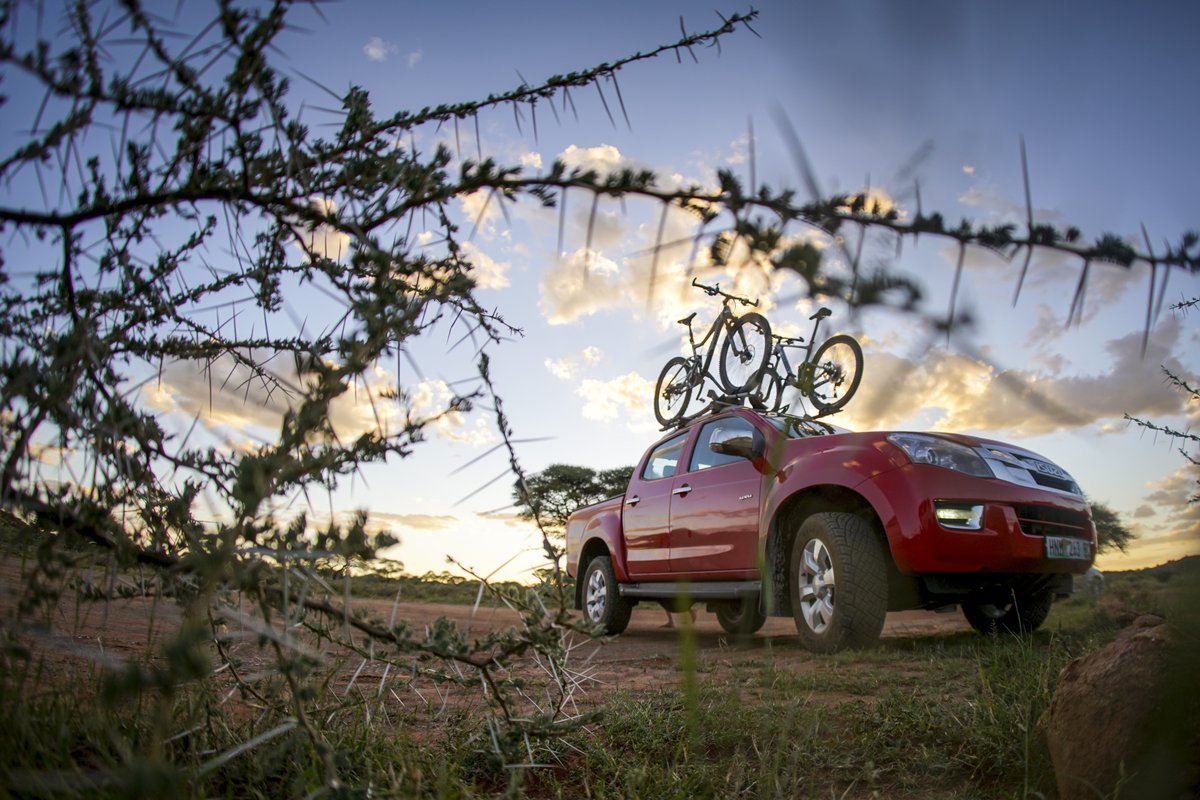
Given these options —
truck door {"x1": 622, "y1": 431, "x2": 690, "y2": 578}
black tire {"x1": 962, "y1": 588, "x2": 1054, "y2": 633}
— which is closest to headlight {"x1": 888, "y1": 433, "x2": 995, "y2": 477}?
black tire {"x1": 962, "y1": 588, "x2": 1054, "y2": 633}

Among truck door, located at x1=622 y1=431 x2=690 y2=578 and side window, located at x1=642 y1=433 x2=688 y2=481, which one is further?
side window, located at x1=642 y1=433 x2=688 y2=481

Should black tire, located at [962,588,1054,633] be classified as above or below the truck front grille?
below

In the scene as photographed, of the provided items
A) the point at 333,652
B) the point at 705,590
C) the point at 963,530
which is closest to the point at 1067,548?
the point at 963,530

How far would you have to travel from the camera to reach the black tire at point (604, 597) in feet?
25.0

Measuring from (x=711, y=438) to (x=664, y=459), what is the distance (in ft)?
2.94

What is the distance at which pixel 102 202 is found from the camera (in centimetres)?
152

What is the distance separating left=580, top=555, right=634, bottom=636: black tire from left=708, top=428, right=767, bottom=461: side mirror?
204 cm

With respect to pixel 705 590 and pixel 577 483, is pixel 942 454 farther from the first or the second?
pixel 577 483

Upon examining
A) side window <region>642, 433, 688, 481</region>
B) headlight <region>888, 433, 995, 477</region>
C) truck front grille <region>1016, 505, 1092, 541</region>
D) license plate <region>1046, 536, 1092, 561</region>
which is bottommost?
license plate <region>1046, 536, 1092, 561</region>

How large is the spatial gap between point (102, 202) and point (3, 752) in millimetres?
A: 1027

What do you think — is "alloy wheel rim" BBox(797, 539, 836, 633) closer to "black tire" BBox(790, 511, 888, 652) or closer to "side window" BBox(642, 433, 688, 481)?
"black tire" BBox(790, 511, 888, 652)

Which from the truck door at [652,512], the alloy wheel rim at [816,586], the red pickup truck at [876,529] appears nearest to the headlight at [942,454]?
the red pickup truck at [876,529]

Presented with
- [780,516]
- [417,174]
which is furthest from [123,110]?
[780,516]

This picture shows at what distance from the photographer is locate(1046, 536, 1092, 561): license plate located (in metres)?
Answer: 4.79
